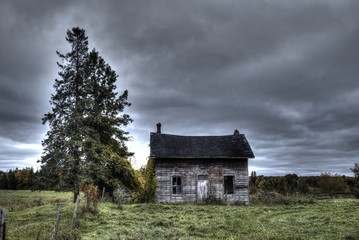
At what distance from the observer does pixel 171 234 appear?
13.3 meters

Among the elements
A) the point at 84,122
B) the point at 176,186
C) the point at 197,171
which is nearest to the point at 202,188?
the point at 197,171

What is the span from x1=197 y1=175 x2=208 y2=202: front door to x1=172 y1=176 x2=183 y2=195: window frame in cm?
166

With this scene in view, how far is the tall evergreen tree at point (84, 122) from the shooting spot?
25.5 meters

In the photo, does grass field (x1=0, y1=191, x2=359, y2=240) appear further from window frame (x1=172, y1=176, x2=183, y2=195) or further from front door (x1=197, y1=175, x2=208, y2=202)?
window frame (x1=172, y1=176, x2=183, y2=195)

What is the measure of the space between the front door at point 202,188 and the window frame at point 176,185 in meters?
1.66

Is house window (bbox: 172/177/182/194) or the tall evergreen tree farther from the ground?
the tall evergreen tree

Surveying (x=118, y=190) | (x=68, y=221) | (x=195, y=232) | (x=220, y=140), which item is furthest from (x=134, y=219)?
(x=220, y=140)

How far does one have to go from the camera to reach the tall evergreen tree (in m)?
25.5

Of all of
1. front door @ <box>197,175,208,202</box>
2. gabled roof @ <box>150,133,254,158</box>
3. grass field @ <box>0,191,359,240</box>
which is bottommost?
grass field @ <box>0,191,359,240</box>

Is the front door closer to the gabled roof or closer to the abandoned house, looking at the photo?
the abandoned house

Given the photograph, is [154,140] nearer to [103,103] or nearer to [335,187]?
[103,103]

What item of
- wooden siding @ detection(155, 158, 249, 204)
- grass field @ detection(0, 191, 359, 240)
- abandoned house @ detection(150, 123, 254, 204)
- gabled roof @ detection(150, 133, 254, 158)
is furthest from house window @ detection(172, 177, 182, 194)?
grass field @ detection(0, 191, 359, 240)

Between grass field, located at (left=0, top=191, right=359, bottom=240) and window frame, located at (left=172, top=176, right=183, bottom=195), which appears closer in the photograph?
grass field, located at (left=0, top=191, right=359, bottom=240)

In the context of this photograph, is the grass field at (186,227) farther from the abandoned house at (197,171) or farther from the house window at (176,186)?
the house window at (176,186)
